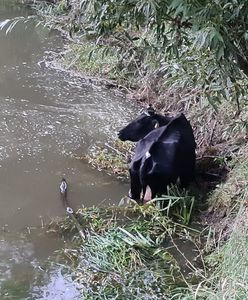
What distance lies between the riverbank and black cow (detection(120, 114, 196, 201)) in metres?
0.22

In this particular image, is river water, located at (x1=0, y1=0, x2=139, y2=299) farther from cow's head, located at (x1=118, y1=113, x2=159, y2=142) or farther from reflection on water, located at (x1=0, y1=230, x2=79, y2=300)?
cow's head, located at (x1=118, y1=113, x2=159, y2=142)

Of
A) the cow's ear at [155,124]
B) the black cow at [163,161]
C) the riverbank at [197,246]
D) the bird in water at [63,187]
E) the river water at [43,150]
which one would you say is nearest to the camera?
the riverbank at [197,246]

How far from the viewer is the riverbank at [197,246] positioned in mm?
3234

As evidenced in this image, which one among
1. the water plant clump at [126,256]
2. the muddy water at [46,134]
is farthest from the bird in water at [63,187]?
the water plant clump at [126,256]

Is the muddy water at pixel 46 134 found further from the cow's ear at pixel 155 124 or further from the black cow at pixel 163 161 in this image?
the cow's ear at pixel 155 124

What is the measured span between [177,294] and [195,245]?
2.32 ft

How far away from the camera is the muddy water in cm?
445

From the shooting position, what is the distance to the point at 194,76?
3461 millimetres

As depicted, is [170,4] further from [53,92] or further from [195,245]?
[53,92]

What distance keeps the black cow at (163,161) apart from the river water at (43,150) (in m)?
0.27

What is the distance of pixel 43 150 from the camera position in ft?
17.1

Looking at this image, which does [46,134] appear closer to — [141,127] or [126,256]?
[141,127]

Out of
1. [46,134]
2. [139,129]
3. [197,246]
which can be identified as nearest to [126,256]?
[197,246]

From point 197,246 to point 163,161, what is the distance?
780 millimetres
